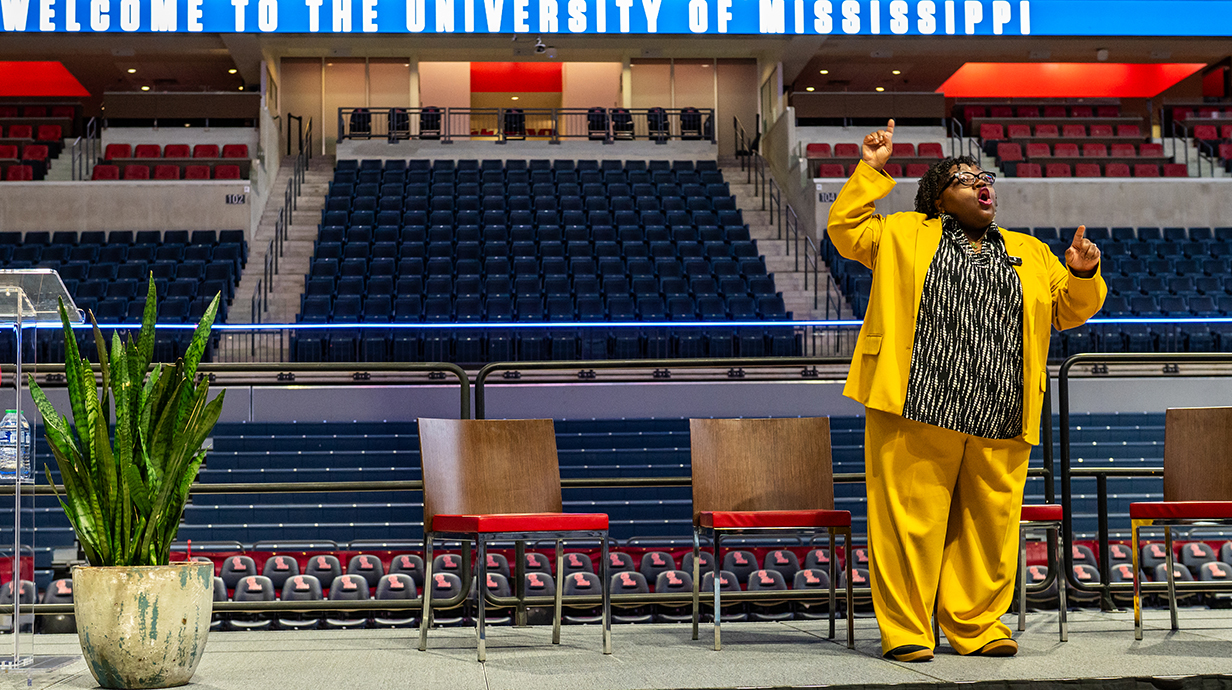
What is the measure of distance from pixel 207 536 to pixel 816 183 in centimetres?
848

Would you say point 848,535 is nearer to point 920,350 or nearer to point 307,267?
point 920,350

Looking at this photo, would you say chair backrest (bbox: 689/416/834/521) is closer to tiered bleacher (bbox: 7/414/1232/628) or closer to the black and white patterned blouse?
the black and white patterned blouse

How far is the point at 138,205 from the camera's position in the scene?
14.2m

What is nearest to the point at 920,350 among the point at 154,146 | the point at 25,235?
the point at 25,235

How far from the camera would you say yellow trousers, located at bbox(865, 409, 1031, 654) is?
109 inches

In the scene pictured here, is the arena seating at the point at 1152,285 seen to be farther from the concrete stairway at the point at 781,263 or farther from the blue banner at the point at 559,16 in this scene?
the blue banner at the point at 559,16

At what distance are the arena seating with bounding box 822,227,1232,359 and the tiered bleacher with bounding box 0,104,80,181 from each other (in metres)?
10.1

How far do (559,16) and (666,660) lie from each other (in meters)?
14.2

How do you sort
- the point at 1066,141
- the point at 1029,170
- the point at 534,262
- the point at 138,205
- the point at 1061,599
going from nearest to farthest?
1. the point at 1061,599
2. the point at 534,262
3. the point at 138,205
4. the point at 1029,170
5. the point at 1066,141

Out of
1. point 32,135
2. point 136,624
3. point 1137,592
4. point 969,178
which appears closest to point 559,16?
point 32,135

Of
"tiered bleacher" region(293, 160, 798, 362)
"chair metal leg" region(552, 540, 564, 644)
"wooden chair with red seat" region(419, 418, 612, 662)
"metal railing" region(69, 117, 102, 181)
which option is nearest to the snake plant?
"wooden chair with red seat" region(419, 418, 612, 662)

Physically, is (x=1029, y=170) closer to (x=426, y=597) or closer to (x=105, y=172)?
(x=105, y=172)

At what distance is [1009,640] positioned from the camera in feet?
A: 9.14

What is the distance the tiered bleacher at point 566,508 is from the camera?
808 cm
